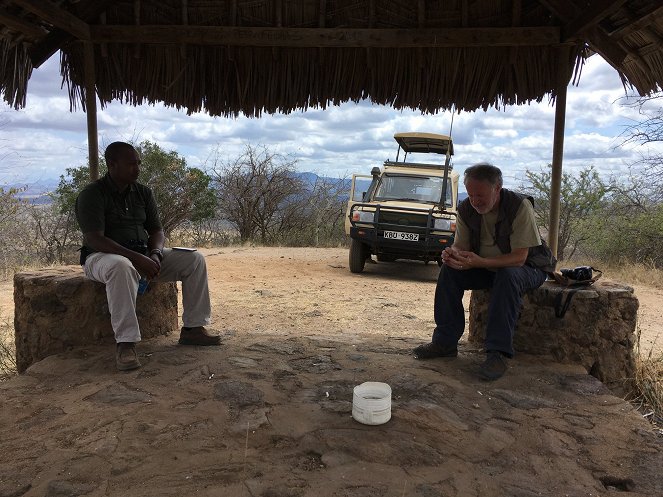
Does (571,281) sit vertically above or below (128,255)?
below

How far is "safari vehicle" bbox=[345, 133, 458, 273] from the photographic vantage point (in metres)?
8.00

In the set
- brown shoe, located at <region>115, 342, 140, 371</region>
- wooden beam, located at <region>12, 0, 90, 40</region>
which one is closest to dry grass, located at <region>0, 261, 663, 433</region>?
brown shoe, located at <region>115, 342, 140, 371</region>

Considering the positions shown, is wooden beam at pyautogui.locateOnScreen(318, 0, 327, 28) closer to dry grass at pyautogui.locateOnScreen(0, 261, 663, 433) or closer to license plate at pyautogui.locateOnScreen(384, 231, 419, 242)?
dry grass at pyautogui.locateOnScreen(0, 261, 663, 433)

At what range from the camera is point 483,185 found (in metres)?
3.31

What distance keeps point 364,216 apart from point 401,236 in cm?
69

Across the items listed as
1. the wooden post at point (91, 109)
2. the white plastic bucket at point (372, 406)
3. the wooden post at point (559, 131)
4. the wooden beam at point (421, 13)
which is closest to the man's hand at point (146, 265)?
the wooden post at point (91, 109)

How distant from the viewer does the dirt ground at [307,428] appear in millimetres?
2033

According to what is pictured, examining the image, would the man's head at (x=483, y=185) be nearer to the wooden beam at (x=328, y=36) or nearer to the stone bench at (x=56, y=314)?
the wooden beam at (x=328, y=36)

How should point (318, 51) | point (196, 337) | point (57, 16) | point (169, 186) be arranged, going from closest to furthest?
1. point (196, 337)
2. point (57, 16)
3. point (318, 51)
4. point (169, 186)

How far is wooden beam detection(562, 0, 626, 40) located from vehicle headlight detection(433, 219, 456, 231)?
3.95m

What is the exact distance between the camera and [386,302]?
6.45m

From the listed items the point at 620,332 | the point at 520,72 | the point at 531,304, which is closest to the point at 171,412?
the point at 531,304

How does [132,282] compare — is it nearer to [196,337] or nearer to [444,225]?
[196,337]

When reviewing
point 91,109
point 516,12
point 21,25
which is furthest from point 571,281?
point 21,25
